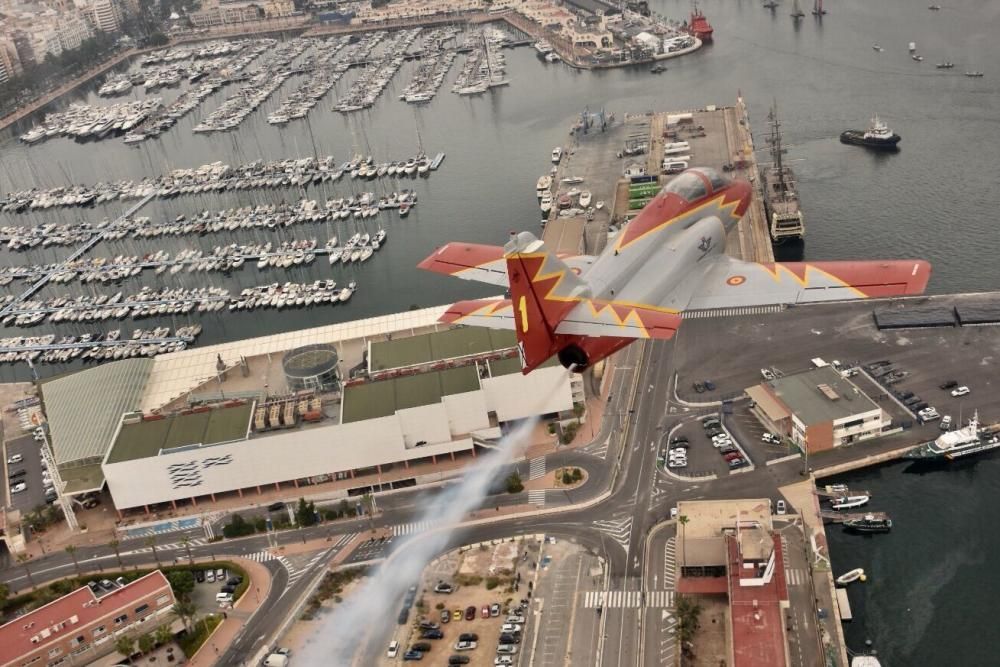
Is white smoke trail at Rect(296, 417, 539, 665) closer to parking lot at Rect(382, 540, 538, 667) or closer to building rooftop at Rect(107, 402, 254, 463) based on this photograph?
parking lot at Rect(382, 540, 538, 667)

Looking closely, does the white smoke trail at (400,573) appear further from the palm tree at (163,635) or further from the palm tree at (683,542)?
the palm tree at (683,542)

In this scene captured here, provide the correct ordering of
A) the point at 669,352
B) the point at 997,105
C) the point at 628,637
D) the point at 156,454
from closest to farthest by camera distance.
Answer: the point at 628,637
the point at 156,454
the point at 669,352
the point at 997,105

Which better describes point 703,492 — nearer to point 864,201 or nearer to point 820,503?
point 820,503

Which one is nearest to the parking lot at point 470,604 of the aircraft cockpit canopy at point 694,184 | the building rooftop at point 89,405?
the aircraft cockpit canopy at point 694,184

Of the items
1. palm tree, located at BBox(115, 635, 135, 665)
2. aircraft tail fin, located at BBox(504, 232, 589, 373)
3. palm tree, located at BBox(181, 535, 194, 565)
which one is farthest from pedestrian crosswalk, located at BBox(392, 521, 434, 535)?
aircraft tail fin, located at BBox(504, 232, 589, 373)

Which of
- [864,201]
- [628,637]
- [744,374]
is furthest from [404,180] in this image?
[628,637]
